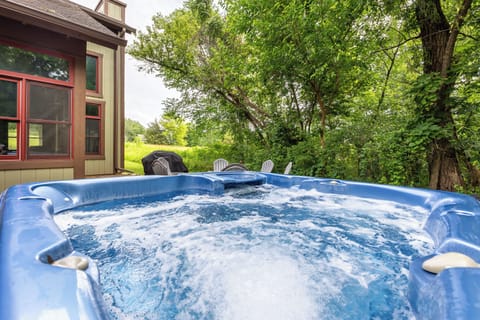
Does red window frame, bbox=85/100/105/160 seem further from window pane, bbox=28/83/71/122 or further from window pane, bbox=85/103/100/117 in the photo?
window pane, bbox=28/83/71/122

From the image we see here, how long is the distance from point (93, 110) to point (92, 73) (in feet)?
2.99

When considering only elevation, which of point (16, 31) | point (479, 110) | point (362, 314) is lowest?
point (362, 314)

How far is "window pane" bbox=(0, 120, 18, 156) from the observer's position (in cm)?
332

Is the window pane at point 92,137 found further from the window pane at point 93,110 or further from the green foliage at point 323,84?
the green foliage at point 323,84

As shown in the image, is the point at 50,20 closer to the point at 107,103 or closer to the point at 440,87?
the point at 107,103

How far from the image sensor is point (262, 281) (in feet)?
4.24

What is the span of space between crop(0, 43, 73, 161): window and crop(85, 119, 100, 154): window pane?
2.37 meters

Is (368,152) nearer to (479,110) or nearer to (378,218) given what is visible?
(479,110)

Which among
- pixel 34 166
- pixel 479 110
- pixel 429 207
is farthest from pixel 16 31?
pixel 479 110

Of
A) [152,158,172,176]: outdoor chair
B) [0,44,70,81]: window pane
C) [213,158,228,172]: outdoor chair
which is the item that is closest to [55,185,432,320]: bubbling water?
[152,158,172,176]: outdoor chair

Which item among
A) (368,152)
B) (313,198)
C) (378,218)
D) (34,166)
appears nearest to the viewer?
(378,218)

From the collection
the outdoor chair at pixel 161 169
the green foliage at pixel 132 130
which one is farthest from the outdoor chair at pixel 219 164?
the green foliage at pixel 132 130

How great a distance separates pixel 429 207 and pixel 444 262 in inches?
65.5

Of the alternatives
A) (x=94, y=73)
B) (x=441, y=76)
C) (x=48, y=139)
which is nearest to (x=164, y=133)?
(x=94, y=73)
